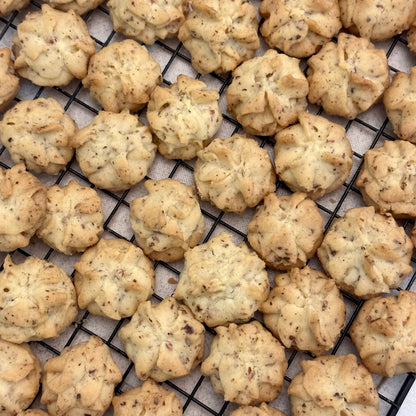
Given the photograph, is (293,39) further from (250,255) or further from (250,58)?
(250,255)

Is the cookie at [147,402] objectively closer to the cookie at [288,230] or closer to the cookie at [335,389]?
the cookie at [335,389]

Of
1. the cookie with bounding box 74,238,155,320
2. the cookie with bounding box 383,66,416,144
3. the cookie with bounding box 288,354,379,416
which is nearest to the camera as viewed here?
the cookie with bounding box 288,354,379,416

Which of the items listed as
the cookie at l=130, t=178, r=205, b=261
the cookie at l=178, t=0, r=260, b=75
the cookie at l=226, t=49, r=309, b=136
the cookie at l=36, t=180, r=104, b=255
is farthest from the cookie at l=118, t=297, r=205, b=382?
the cookie at l=178, t=0, r=260, b=75

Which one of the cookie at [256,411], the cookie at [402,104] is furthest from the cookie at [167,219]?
the cookie at [402,104]

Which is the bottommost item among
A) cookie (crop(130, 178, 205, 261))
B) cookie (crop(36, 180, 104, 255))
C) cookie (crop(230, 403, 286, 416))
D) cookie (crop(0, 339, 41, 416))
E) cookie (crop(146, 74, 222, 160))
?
cookie (crop(0, 339, 41, 416))

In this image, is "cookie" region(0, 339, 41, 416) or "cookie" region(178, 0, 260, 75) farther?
"cookie" region(178, 0, 260, 75)

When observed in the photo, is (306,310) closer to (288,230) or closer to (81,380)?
(288,230)

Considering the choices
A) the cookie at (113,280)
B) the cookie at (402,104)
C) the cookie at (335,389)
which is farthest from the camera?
the cookie at (402,104)

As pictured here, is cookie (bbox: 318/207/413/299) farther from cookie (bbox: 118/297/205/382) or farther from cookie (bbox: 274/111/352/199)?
cookie (bbox: 118/297/205/382)
